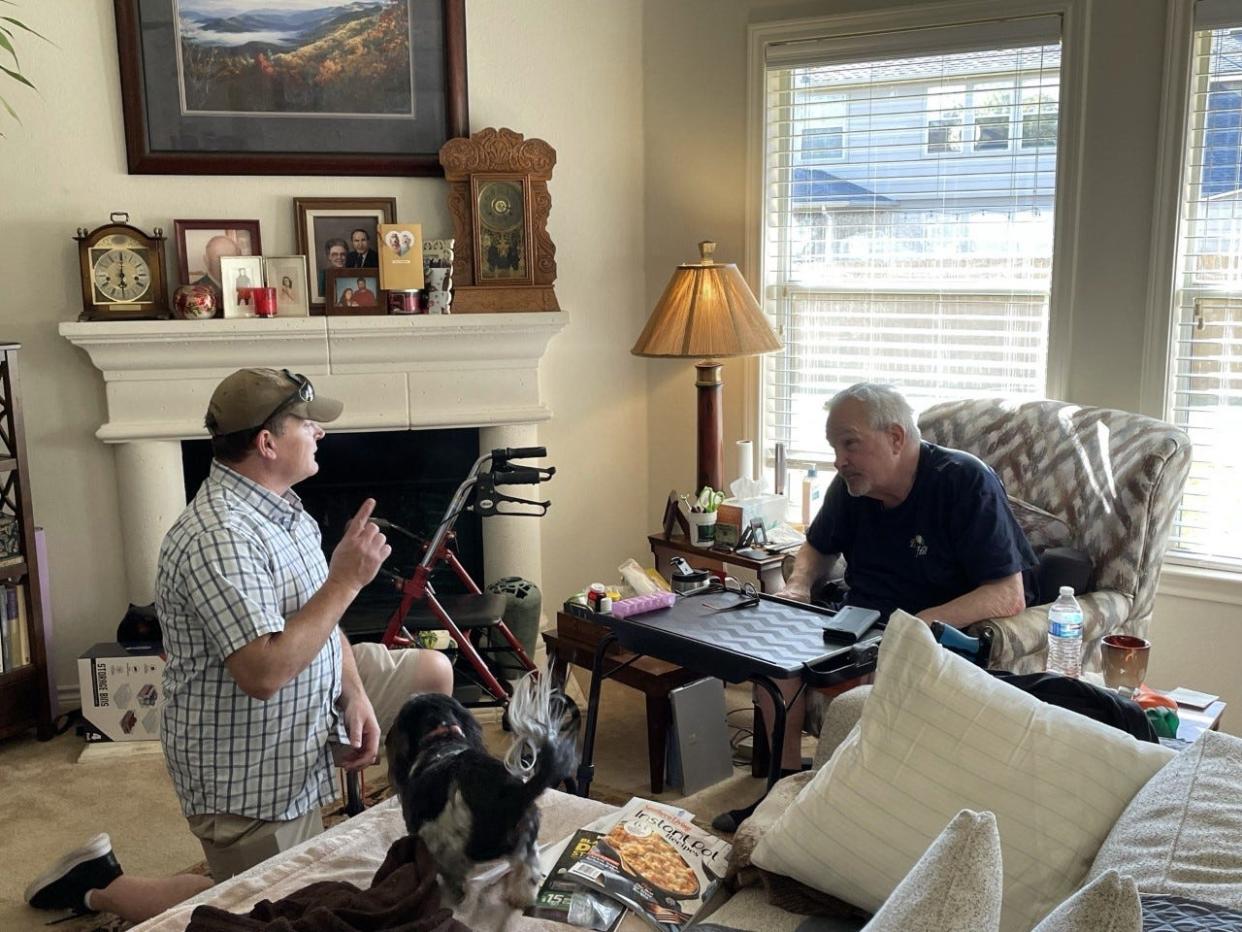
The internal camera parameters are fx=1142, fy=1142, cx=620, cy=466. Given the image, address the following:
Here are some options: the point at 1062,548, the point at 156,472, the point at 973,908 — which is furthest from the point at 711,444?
the point at 973,908

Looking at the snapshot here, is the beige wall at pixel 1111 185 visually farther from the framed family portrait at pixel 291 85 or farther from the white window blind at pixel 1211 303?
the framed family portrait at pixel 291 85

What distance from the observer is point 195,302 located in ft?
11.9

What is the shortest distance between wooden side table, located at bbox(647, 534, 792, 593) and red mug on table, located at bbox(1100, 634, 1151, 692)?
4.05 ft

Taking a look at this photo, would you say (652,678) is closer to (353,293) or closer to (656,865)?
(656,865)

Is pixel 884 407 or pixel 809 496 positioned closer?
pixel 884 407

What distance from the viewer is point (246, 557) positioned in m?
2.07

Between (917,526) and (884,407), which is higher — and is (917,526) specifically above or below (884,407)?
below

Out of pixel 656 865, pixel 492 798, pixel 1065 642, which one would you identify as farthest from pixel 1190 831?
pixel 1065 642

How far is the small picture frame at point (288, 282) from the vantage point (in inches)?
148

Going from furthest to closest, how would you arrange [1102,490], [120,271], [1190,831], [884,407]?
1. [120,271]
2. [1102,490]
3. [884,407]
4. [1190,831]

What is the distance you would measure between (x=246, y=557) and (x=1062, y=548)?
83.3 inches

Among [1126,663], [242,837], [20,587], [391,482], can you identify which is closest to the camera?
[242,837]

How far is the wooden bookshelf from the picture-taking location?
11.2 feet

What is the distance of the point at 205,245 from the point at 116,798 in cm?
172
